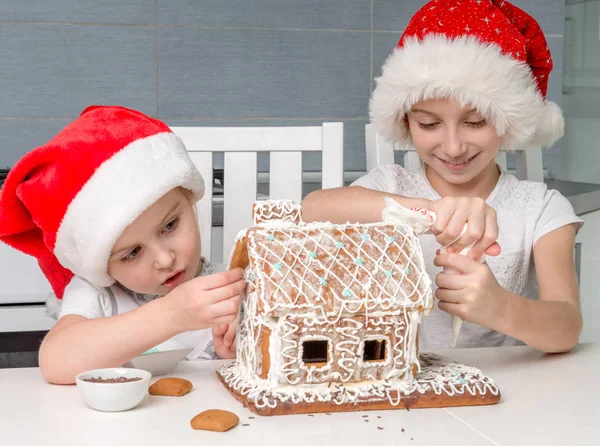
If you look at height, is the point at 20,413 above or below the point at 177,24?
below

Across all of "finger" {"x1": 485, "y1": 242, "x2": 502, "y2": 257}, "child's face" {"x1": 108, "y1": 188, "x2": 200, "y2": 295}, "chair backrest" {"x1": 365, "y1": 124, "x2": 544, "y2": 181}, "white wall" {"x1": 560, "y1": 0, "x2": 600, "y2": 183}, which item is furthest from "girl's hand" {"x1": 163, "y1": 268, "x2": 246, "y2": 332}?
"white wall" {"x1": 560, "y1": 0, "x2": 600, "y2": 183}

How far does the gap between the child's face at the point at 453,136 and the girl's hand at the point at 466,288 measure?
15.3 inches

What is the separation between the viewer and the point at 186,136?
159cm

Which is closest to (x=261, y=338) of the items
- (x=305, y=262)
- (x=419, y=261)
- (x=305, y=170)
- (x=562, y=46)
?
(x=305, y=262)

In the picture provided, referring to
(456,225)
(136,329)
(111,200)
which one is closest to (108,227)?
(111,200)

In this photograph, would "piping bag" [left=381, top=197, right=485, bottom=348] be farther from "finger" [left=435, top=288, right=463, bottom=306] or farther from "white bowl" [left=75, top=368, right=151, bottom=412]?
"white bowl" [left=75, top=368, right=151, bottom=412]

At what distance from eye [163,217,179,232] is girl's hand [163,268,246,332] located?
0.25m

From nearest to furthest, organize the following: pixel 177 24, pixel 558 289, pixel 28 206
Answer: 1. pixel 28 206
2. pixel 558 289
3. pixel 177 24

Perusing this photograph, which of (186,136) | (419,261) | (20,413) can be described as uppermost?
(186,136)

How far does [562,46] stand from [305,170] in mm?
1063

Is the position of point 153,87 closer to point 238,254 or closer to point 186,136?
point 186,136

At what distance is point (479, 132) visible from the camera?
1.39 meters

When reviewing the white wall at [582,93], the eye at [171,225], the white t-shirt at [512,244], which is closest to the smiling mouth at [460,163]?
the white t-shirt at [512,244]

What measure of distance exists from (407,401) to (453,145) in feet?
1.92
